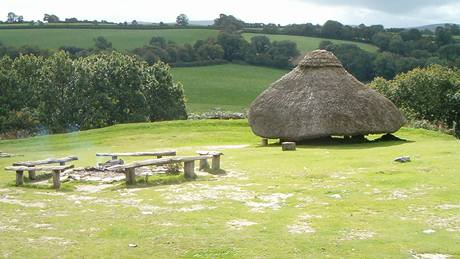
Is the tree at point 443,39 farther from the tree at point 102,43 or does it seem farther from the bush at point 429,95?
the bush at point 429,95

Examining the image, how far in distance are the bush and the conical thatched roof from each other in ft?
71.2

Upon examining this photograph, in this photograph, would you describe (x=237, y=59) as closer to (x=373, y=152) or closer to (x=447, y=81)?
(x=447, y=81)

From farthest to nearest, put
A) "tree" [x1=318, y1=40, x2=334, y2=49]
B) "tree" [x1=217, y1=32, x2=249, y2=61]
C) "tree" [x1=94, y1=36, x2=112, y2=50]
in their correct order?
1. "tree" [x1=318, y1=40, x2=334, y2=49]
2. "tree" [x1=217, y1=32, x2=249, y2=61]
3. "tree" [x1=94, y1=36, x2=112, y2=50]

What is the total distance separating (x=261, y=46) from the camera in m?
130

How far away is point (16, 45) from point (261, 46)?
5231 centimetres

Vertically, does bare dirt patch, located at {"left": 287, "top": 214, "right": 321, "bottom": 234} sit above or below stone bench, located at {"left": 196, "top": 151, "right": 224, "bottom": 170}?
above

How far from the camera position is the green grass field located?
12.0 metres

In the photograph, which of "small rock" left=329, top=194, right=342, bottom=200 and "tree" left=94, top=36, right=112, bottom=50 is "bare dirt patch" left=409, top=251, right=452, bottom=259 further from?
"tree" left=94, top=36, right=112, bottom=50

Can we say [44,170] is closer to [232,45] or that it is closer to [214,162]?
[214,162]

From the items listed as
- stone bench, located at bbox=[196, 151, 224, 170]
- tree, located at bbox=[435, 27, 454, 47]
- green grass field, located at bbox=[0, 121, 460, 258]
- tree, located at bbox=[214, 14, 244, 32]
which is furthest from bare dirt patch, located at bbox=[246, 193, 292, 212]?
tree, located at bbox=[214, 14, 244, 32]

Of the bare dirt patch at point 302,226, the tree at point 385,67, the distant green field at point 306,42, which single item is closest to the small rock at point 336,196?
the bare dirt patch at point 302,226

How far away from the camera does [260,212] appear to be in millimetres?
15352

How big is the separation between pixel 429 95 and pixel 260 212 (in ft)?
149

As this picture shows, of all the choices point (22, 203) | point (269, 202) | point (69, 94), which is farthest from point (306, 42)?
point (22, 203)
